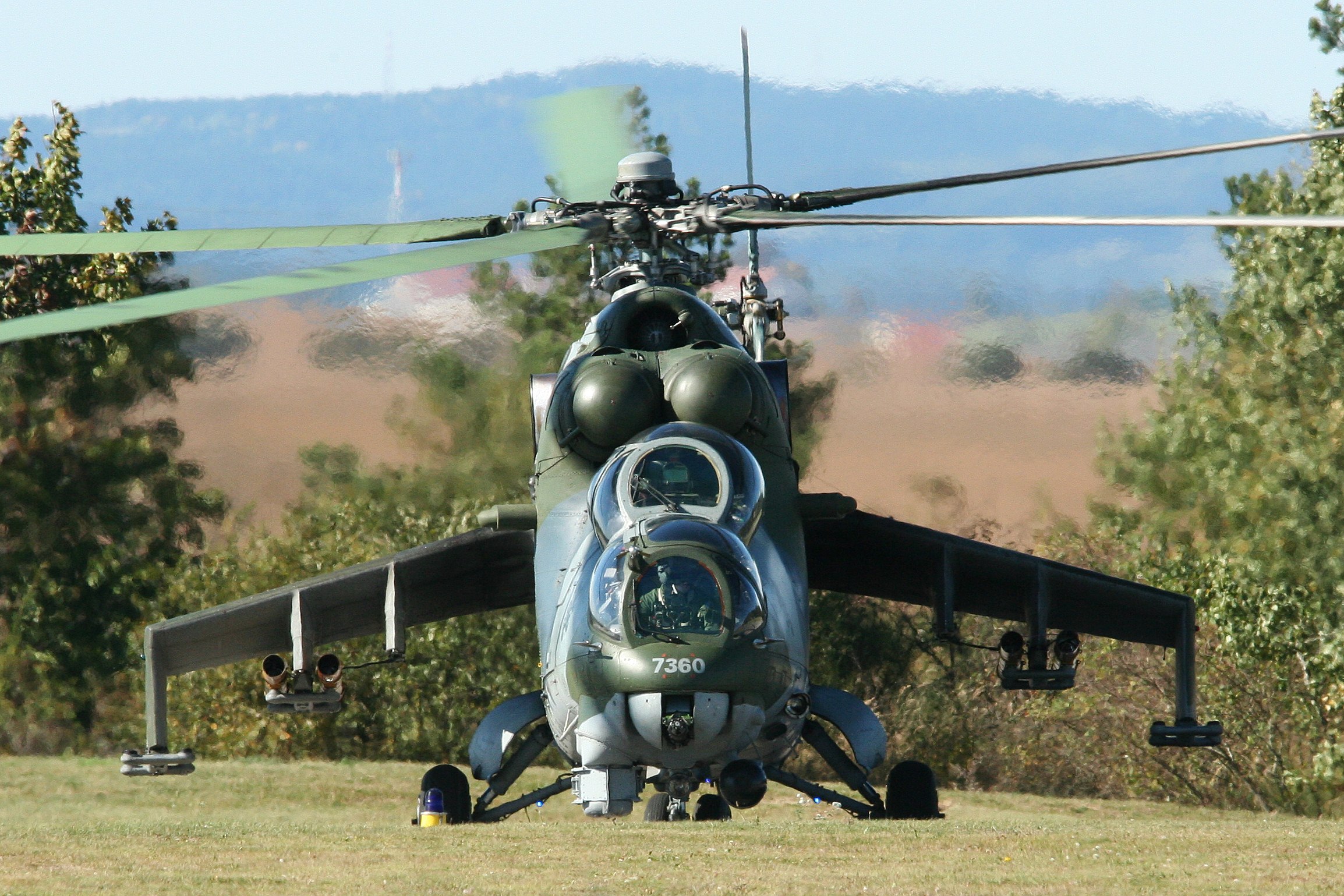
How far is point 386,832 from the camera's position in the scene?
15.1m

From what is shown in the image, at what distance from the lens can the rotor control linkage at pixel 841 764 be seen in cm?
1609

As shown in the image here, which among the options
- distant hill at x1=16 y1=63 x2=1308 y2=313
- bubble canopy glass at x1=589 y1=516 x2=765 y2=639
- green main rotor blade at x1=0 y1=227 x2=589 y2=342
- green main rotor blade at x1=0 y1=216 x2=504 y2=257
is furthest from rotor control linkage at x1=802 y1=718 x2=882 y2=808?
distant hill at x1=16 y1=63 x2=1308 y2=313

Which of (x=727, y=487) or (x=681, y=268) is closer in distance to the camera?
(x=727, y=487)

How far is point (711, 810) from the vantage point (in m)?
18.0

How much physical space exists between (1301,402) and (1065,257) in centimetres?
1145

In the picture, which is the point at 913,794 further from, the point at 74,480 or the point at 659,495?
the point at 74,480

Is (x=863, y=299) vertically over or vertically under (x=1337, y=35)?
under

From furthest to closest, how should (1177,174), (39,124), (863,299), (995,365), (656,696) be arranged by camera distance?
(1177,174) → (39,124) → (863,299) → (995,365) → (656,696)

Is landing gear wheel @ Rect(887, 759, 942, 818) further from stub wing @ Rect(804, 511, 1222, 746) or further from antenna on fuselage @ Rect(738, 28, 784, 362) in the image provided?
antenna on fuselage @ Rect(738, 28, 784, 362)

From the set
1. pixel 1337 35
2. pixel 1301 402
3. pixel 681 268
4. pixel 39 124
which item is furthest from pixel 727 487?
pixel 39 124

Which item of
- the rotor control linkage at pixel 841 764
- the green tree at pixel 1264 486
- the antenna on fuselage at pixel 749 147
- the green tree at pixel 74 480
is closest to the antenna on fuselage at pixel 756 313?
the antenna on fuselage at pixel 749 147

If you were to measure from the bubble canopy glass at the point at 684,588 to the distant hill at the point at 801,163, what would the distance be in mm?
8452

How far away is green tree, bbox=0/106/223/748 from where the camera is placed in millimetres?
→ 36719

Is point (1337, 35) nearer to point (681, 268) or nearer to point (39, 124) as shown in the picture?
point (681, 268)
